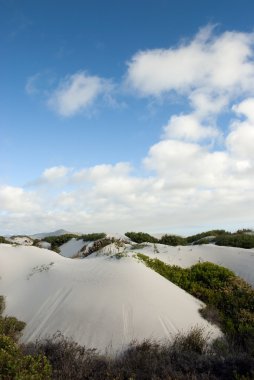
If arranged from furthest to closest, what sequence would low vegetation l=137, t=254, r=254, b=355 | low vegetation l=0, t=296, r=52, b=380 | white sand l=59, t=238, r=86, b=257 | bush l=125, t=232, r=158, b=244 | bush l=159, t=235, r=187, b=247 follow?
bush l=125, t=232, r=158, b=244 → white sand l=59, t=238, r=86, b=257 → bush l=159, t=235, r=187, b=247 → low vegetation l=137, t=254, r=254, b=355 → low vegetation l=0, t=296, r=52, b=380

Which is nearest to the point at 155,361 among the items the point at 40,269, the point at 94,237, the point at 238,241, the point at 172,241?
the point at 40,269

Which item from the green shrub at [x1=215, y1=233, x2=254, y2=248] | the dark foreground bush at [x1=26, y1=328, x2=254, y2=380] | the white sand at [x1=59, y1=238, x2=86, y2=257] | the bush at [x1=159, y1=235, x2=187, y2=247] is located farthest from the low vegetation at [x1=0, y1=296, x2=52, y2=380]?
the white sand at [x1=59, y1=238, x2=86, y2=257]

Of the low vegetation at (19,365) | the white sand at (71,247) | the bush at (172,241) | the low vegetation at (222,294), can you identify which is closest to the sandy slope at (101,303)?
the low vegetation at (222,294)

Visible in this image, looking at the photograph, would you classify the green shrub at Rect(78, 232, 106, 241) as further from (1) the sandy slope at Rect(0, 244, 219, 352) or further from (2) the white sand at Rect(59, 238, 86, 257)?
(1) the sandy slope at Rect(0, 244, 219, 352)

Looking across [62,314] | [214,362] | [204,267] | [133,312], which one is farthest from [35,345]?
[204,267]

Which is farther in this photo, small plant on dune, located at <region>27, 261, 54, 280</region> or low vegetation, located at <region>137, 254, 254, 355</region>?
small plant on dune, located at <region>27, 261, 54, 280</region>

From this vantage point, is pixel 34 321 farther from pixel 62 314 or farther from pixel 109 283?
pixel 109 283

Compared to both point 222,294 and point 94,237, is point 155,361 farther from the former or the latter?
point 94,237
